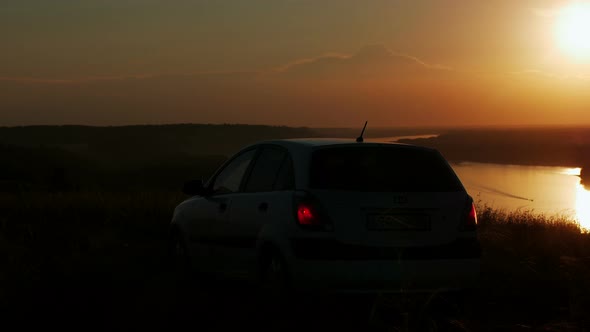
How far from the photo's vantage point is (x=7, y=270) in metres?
8.42

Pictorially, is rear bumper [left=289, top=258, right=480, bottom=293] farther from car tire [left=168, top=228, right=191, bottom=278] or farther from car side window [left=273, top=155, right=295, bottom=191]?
car tire [left=168, top=228, right=191, bottom=278]

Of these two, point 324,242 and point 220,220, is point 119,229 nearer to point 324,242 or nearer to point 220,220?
point 220,220

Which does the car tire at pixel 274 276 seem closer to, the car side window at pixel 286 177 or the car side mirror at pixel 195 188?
the car side window at pixel 286 177

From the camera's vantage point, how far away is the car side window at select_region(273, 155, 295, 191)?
7043 mm

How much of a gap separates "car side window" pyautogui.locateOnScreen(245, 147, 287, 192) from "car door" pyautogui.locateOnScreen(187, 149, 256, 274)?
0.21 m

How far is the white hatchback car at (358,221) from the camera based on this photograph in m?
6.59

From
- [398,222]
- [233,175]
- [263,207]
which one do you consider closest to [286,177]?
[263,207]

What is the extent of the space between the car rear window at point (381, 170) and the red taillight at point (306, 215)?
0.21 m

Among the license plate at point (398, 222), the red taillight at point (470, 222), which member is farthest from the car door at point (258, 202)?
→ the red taillight at point (470, 222)

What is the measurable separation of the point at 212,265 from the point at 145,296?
3.59 feet

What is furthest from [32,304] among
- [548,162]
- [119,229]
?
[548,162]

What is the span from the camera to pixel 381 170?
7.01 m

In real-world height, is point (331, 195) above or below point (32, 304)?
above

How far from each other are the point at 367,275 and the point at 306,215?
0.65m
